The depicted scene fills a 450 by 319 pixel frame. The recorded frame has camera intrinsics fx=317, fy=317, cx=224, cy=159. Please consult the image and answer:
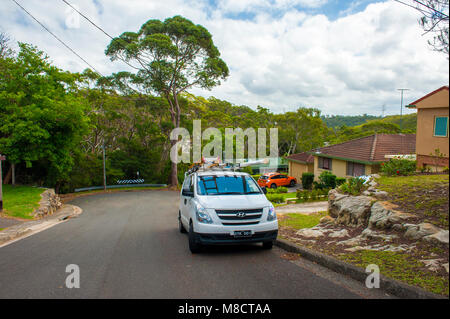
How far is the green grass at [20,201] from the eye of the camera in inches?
580

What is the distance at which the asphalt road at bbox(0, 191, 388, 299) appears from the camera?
4.76 m

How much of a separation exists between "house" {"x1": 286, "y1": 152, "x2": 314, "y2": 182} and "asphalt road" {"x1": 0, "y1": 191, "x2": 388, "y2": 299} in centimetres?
2917

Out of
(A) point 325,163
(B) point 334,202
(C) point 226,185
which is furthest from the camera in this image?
(A) point 325,163

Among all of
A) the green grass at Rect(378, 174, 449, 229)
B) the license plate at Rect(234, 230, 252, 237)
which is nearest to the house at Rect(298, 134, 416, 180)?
the green grass at Rect(378, 174, 449, 229)

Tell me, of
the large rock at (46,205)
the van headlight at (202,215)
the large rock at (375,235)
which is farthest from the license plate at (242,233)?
the large rock at (46,205)

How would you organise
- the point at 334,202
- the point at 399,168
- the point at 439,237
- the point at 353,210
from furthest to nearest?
1. the point at 399,168
2. the point at 334,202
3. the point at 353,210
4. the point at 439,237

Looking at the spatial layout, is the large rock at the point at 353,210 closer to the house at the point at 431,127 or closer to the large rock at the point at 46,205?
the house at the point at 431,127

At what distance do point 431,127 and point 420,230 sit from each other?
9610mm

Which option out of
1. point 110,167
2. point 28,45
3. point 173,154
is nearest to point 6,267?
point 28,45

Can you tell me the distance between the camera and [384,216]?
7012 millimetres

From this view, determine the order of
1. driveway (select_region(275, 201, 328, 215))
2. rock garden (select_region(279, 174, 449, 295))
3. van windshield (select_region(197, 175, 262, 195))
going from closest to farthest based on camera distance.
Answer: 1. rock garden (select_region(279, 174, 449, 295))
2. van windshield (select_region(197, 175, 262, 195))
3. driveway (select_region(275, 201, 328, 215))

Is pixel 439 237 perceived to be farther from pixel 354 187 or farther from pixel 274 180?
pixel 274 180

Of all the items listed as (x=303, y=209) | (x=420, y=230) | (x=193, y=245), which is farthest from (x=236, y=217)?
(x=303, y=209)

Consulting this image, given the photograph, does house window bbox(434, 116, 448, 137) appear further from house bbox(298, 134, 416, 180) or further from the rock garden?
house bbox(298, 134, 416, 180)
